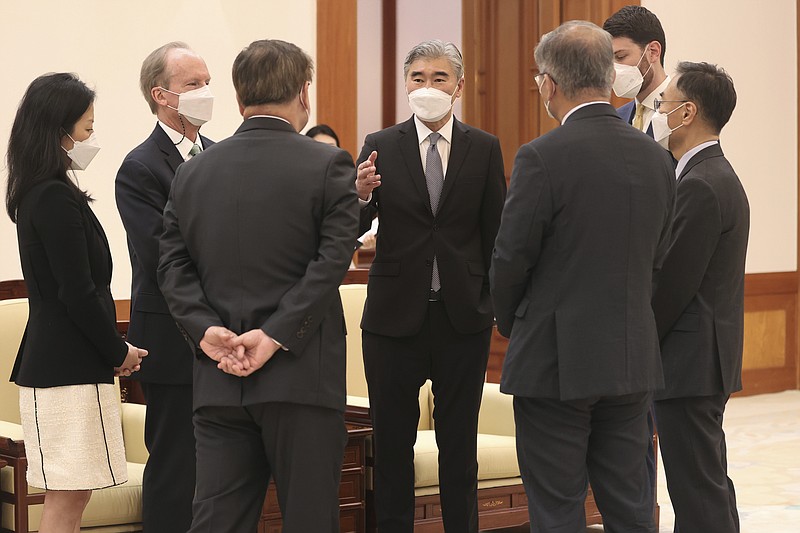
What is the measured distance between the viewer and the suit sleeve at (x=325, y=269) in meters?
2.66

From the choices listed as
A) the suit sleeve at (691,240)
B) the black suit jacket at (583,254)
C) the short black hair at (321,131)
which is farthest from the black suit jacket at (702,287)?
the short black hair at (321,131)

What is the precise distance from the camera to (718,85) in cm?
336

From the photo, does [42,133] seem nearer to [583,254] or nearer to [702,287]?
[583,254]

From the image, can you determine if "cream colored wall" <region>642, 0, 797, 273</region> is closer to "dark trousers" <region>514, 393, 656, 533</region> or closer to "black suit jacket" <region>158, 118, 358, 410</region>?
"dark trousers" <region>514, 393, 656, 533</region>

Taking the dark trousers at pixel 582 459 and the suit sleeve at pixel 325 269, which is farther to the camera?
the dark trousers at pixel 582 459

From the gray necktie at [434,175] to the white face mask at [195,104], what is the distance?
74 centimetres

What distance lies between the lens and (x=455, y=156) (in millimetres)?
3670

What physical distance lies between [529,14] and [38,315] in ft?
19.4

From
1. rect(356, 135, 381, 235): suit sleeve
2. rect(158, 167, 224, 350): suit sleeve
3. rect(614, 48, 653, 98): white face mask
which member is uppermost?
rect(614, 48, 653, 98): white face mask

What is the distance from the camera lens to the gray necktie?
143 inches

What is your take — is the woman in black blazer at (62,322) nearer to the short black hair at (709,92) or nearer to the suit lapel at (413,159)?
the suit lapel at (413,159)

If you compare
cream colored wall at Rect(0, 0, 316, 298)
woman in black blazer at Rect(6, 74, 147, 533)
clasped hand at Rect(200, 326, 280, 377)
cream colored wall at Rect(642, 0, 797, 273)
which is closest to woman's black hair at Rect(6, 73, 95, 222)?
woman in black blazer at Rect(6, 74, 147, 533)

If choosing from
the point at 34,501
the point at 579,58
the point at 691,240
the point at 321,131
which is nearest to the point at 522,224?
the point at 579,58

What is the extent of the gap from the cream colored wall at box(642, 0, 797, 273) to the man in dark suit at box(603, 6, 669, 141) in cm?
454
